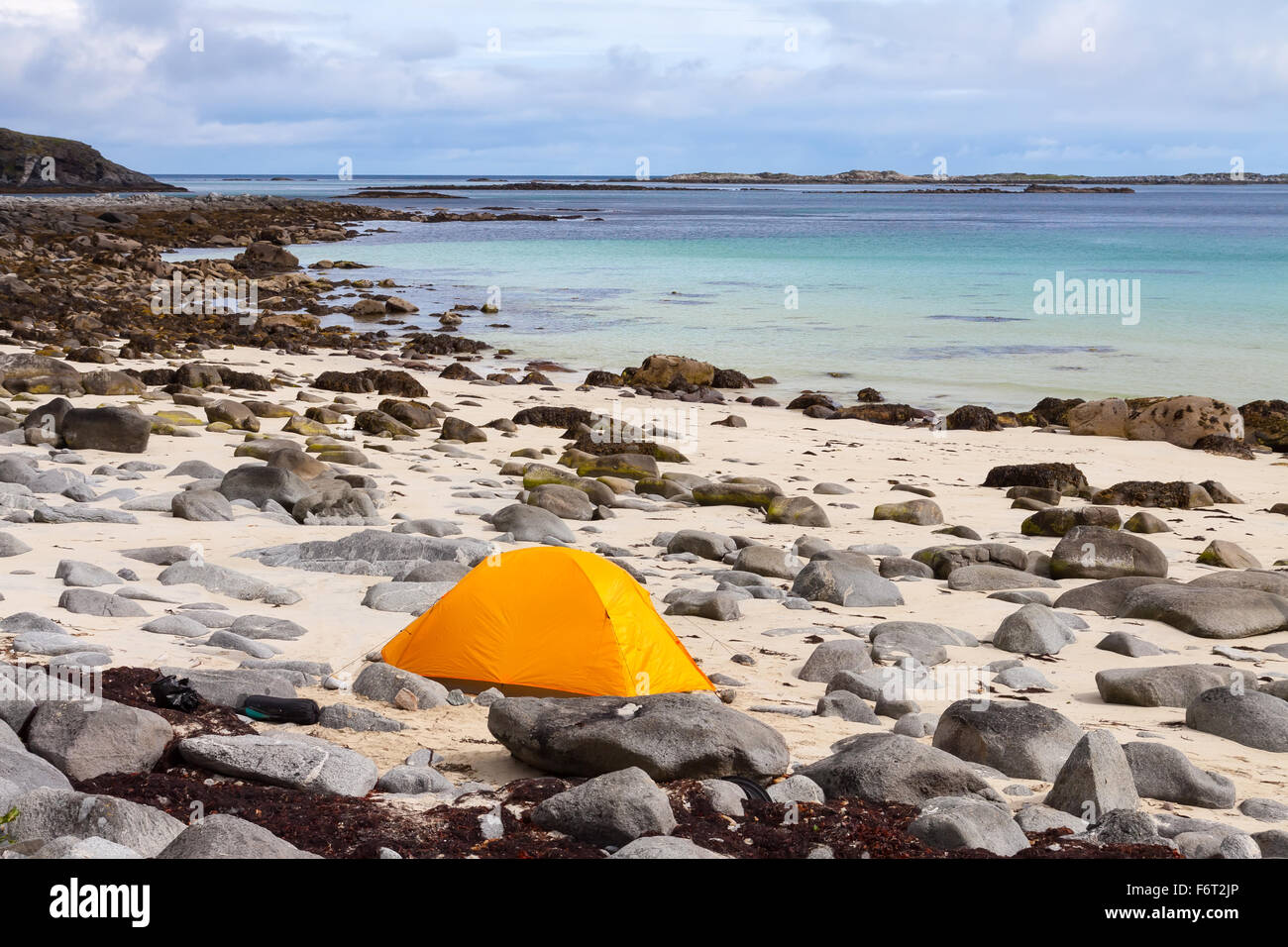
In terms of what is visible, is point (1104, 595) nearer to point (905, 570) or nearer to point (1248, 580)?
point (1248, 580)

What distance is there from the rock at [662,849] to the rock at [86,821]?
5.76 ft

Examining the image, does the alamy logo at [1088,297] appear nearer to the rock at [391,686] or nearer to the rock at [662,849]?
the rock at [391,686]

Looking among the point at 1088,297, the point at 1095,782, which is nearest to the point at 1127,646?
the point at 1095,782

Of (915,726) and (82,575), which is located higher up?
(82,575)

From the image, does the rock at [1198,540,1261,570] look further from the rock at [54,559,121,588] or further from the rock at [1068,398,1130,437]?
the rock at [54,559,121,588]

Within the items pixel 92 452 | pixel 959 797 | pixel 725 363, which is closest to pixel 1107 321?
pixel 725 363

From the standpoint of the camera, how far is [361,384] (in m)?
20.5

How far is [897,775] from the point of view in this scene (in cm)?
515

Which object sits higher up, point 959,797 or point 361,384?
point 361,384

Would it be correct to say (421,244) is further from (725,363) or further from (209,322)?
(725,363)

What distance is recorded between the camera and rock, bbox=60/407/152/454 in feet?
43.5

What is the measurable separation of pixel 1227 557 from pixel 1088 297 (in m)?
33.7

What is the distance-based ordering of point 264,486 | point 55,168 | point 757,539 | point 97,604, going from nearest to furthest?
1. point 97,604
2. point 264,486
3. point 757,539
4. point 55,168
